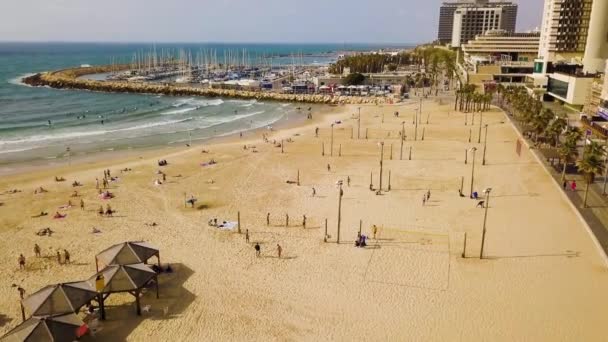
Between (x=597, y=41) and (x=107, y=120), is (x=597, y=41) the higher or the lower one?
the higher one

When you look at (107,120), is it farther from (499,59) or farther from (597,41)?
(499,59)

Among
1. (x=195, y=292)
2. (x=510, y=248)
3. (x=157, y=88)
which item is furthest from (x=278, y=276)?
(x=157, y=88)

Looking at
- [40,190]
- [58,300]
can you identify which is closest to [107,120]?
[40,190]

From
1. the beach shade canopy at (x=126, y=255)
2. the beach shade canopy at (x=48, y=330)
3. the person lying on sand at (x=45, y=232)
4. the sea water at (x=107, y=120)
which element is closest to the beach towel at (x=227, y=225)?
the beach shade canopy at (x=126, y=255)

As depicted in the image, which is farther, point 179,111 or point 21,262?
point 179,111

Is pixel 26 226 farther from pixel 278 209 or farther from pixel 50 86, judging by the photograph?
pixel 50 86

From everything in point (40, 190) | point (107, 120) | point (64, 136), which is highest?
point (107, 120)

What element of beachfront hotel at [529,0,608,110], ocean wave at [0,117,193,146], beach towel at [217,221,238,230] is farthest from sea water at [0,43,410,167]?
beachfront hotel at [529,0,608,110]

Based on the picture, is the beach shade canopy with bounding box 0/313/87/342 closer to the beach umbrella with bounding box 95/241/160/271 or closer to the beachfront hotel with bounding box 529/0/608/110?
the beach umbrella with bounding box 95/241/160/271
